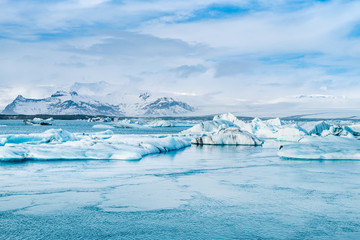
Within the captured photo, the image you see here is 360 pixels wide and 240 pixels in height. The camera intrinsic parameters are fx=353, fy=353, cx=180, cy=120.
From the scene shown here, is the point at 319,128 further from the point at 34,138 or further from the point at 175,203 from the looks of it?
the point at 175,203

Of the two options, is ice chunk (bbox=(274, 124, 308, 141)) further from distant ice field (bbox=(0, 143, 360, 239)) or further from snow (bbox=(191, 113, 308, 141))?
distant ice field (bbox=(0, 143, 360, 239))

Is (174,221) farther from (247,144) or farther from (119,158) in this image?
(247,144)

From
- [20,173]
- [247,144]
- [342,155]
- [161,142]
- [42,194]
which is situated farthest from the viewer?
[247,144]

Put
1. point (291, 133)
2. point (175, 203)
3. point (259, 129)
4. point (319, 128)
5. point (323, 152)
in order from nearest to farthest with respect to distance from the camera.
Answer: point (175, 203)
point (323, 152)
point (291, 133)
point (319, 128)
point (259, 129)

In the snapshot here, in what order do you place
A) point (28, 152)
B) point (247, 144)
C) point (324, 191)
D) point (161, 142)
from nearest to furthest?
point (324, 191), point (28, 152), point (161, 142), point (247, 144)

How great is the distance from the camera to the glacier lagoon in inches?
201

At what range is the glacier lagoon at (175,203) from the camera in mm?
5117

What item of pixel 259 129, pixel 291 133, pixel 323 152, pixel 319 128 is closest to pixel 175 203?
pixel 323 152

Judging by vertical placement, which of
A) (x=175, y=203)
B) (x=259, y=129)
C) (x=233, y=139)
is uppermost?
(x=259, y=129)

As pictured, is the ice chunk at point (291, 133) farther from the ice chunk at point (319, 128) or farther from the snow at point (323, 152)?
the snow at point (323, 152)

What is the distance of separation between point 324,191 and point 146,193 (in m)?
4.07

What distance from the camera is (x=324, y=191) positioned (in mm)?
8109

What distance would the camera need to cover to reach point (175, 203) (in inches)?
268

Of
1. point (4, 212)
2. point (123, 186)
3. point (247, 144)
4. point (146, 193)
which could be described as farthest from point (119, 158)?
point (247, 144)
